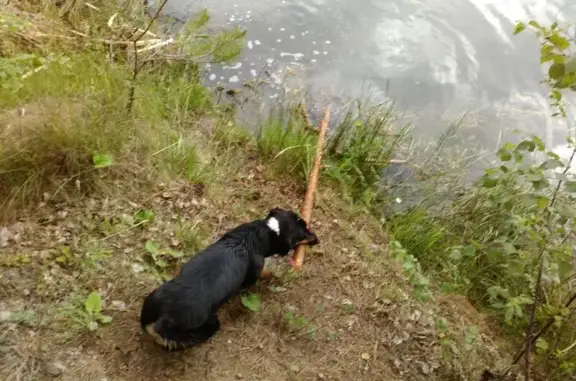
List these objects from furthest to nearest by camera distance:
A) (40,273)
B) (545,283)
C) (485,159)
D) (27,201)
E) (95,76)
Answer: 1. (485,159)
2. (545,283)
3. (95,76)
4. (27,201)
5. (40,273)

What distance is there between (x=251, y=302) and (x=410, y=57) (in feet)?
13.3

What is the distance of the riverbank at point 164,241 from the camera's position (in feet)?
8.20

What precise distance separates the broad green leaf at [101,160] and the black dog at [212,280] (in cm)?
84

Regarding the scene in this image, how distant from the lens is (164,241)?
299 cm

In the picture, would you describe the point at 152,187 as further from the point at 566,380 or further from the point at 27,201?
the point at 566,380

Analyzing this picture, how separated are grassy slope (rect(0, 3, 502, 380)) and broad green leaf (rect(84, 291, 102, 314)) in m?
0.06

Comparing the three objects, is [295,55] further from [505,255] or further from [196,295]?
[196,295]

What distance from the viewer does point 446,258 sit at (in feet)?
13.0

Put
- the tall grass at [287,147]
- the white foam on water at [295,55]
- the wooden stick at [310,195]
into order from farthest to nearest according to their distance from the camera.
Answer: the white foam on water at [295,55], the tall grass at [287,147], the wooden stick at [310,195]

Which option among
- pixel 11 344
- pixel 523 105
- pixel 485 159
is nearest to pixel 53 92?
pixel 11 344

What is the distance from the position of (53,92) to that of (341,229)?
2107mm

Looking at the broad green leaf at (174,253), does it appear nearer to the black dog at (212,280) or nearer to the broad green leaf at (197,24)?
the black dog at (212,280)

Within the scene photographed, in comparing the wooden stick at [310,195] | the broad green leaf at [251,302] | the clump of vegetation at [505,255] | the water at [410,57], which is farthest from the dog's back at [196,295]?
the water at [410,57]

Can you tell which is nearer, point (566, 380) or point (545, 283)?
point (566, 380)
